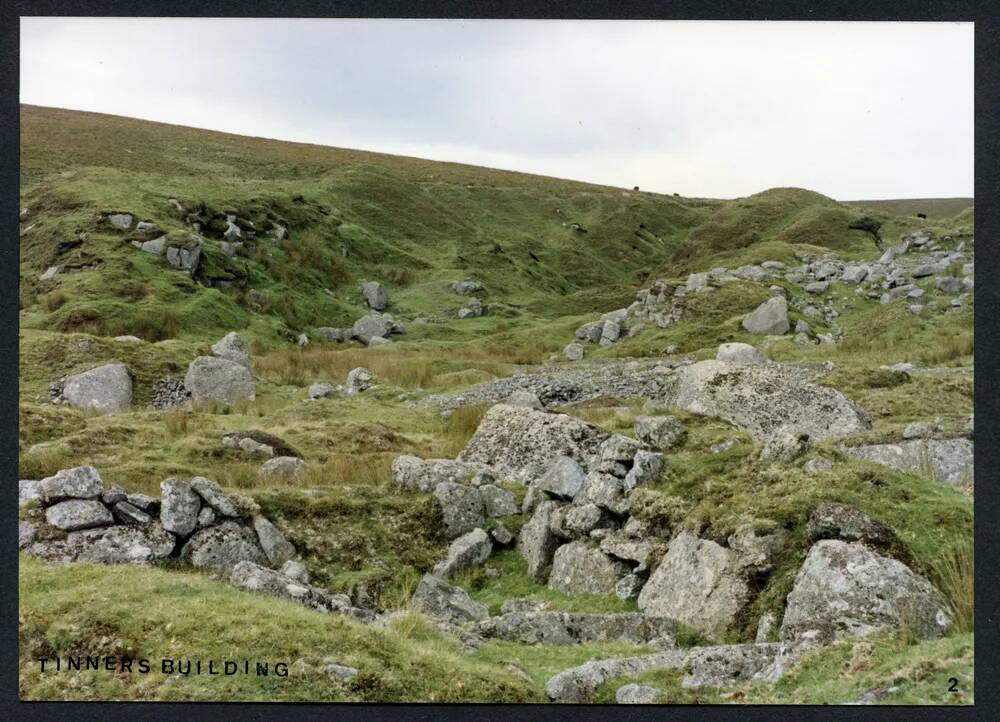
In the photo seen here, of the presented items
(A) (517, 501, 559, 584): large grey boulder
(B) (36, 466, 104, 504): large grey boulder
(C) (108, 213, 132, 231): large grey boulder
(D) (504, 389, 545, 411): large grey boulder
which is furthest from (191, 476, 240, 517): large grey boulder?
(C) (108, 213, 132, 231): large grey boulder

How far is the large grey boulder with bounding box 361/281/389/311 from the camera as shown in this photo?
216 feet

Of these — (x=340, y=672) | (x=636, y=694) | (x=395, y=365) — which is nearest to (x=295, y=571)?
(x=340, y=672)

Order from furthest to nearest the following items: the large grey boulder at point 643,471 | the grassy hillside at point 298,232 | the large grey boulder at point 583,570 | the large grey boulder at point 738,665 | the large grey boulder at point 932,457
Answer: the grassy hillside at point 298,232, the large grey boulder at point 643,471, the large grey boulder at point 932,457, the large grey boulder at point 583,570, the large grey boulder at point 738,665

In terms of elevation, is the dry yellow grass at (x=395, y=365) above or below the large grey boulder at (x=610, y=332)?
below

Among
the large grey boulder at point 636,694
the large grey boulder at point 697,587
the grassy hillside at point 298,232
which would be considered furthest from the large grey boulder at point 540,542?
the grassy hillside at point 298,232

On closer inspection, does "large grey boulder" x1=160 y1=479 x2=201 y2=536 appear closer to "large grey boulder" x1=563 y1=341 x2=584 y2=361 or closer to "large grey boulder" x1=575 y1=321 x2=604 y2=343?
"large grey boulder" x1=563 y1=341 x2=584 y2=361

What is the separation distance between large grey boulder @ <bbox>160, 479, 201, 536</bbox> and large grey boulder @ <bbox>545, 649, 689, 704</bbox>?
7.40 meters

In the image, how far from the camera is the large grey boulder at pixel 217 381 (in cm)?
2809

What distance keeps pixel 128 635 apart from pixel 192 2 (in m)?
9.34

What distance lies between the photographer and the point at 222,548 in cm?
1304

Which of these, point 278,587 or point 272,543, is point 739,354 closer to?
Answer: point 272,543

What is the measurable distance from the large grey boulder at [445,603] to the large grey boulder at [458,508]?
9.04 ft

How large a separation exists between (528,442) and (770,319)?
24711 millimetres

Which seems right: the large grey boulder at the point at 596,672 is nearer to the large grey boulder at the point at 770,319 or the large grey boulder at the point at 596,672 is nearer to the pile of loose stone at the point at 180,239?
the large grey boulder at the point at 770,319
